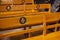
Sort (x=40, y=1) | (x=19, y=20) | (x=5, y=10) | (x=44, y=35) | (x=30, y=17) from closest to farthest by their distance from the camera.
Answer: (x=19, y=20)
(x=30, y=17)
(x=44, y=35)
(x=5, y=10)
(x=40, y=1)

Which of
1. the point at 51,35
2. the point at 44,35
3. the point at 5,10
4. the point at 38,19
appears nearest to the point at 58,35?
the point at 51,35

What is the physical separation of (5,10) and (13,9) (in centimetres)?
32

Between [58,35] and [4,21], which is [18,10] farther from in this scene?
[4,21]

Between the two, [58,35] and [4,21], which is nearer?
[4,21]

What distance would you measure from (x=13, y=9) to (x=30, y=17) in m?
2.13

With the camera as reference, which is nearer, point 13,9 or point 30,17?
point 30,17

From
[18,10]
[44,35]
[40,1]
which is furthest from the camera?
[40,1]

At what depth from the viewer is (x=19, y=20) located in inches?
85.0

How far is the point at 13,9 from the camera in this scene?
4.33 meters

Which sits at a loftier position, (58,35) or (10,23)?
(10,23)

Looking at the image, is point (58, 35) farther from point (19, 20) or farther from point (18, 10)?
point (18, 10)

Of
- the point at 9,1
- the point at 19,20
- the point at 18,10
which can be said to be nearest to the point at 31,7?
the point at 18,10

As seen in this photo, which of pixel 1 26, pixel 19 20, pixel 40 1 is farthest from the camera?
pixel 40 1

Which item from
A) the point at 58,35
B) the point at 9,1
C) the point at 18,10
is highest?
the point at 9,1
